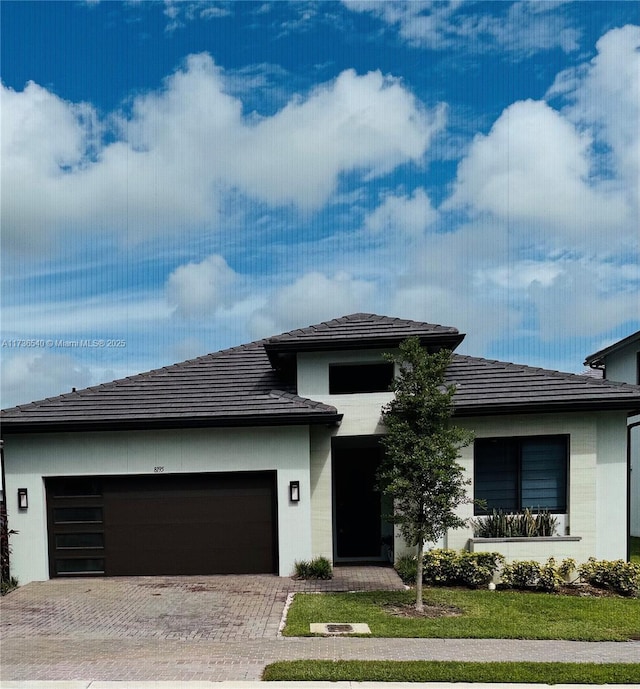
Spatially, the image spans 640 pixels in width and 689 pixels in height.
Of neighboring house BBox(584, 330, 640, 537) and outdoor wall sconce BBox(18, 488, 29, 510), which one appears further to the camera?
neighboring house BBox(584, 330, 640, 537)

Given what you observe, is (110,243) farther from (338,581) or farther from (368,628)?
(368,628)

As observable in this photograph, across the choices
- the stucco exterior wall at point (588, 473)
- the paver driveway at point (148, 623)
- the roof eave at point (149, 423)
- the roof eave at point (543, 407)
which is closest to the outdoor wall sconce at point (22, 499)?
the roof eave at point (149, 423)

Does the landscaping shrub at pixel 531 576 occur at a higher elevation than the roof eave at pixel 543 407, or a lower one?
lower

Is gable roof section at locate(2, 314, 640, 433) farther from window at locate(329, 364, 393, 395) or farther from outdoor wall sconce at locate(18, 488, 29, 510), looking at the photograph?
outdoor wall sconce at locate(18, 488, 29, 510)

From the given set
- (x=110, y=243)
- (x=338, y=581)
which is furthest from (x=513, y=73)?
(x=338, y=581)

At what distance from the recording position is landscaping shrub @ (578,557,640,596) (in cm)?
1143

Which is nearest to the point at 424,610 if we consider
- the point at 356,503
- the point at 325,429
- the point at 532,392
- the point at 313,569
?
the point at 313,569

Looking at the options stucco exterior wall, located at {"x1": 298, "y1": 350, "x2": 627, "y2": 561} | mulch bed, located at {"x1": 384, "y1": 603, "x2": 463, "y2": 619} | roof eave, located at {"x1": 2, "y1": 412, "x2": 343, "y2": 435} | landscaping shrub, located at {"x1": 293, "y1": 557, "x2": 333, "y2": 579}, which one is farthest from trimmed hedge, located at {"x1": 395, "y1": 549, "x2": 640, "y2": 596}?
roof eave, located at {"x1": 2, "y1": 412, "x2": 343, "y2": 435}

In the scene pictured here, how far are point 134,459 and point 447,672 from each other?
27.2 feet

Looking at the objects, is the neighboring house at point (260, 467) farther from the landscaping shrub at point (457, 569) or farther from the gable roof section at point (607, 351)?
the gable roof section at point (607, 351)

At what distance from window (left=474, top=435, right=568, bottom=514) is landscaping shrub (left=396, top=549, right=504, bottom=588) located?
1.17 meters

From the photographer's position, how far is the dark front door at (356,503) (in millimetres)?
14266

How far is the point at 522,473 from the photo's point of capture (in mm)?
12844

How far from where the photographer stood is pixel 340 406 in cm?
1305
